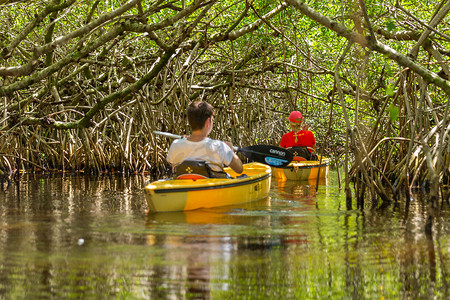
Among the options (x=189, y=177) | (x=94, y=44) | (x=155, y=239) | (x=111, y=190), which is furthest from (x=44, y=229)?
(x=111, y=190)

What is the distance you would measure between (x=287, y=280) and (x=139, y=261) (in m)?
0.90

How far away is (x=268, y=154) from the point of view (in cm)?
816

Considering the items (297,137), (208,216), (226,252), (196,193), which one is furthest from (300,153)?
(226,252)

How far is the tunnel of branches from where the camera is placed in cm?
812

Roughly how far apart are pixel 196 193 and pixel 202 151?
49 centimetres

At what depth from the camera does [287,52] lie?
1163 centimetres

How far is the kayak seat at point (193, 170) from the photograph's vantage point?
20.5 ft

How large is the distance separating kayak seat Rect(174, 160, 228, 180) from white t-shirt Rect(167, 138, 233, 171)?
6 centimetres

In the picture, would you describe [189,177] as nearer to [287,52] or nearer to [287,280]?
[287,280]

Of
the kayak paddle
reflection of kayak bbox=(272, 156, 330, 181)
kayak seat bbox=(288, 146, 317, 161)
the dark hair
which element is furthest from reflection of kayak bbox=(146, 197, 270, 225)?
kayak seat bbox=(288, 146, 317, 161)

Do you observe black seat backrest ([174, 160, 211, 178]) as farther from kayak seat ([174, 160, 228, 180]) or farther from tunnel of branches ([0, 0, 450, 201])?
tunnel of branches ([0, 0, 450, 201])

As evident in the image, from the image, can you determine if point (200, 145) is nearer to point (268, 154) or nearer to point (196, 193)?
point (196, 193)

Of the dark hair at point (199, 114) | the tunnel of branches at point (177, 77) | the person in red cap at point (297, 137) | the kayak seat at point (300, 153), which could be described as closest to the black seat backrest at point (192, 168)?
the dark hair at point (199, 114)

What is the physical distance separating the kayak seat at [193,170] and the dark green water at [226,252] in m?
0.38
